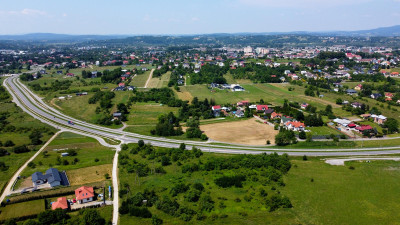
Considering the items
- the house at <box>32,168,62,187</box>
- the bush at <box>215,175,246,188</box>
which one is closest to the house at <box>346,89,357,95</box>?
the bush at <box>215,175,246,188</box>

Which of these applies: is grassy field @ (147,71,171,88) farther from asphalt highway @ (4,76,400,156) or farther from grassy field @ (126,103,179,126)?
asphalt highway @ (4,76,400,156)

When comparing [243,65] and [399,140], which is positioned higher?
[243,65]

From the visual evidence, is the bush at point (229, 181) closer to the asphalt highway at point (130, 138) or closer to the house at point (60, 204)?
the asphalt highway at point (130, 138)

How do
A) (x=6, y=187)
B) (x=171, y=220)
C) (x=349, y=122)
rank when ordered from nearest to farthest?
(x=171, y=220)
(x=6, y=187)
(x=349, y=122)

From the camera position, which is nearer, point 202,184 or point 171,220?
point 171,220

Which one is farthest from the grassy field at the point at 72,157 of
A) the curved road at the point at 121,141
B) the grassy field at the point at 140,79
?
the grassy field at the point at 140,79

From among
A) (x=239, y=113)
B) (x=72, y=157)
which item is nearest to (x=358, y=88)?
(x=239, y=113)

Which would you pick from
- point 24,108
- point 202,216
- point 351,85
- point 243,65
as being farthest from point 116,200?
point 243,65

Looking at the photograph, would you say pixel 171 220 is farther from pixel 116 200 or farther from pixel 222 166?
pixel 222 166
